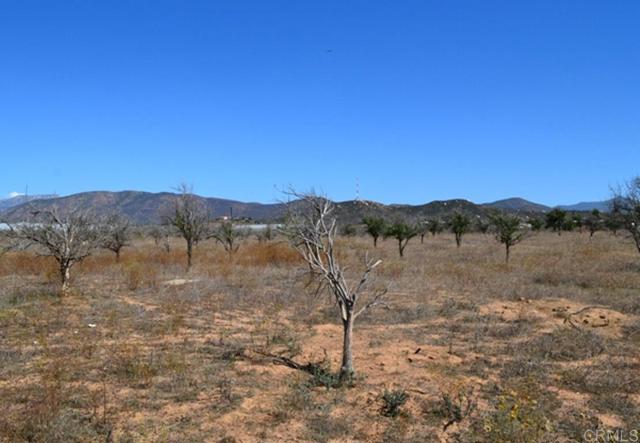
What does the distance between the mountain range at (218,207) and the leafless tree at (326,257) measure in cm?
83

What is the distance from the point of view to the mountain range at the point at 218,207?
1513 cm

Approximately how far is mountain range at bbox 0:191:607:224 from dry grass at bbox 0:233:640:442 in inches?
96.7

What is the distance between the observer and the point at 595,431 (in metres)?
5.09

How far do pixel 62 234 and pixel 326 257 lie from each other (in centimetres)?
944

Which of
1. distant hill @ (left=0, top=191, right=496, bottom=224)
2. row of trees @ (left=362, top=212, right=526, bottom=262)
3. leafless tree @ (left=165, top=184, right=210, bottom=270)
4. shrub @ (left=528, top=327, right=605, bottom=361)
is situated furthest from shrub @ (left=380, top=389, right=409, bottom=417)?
row of trees @ (left=362, top=212, right=526, bottom=262)

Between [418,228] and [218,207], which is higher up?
[218,207]

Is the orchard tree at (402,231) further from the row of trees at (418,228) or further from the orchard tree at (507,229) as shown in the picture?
the orchard tree at (507,229)

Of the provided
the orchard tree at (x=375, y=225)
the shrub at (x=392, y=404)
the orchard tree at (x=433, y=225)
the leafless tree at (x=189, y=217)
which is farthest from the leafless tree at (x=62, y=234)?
the orchard tree at (x=433, y=225)

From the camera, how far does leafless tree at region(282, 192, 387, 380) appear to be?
6.70m

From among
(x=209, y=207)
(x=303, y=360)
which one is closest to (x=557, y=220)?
(x=209, y=207)

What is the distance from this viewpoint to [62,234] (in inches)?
519

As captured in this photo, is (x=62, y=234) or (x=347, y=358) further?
(x=62, y=234)

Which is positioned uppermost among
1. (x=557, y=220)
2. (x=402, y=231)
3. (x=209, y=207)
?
(x=209, y=207)

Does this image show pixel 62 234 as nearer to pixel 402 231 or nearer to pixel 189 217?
pixel 189 217
